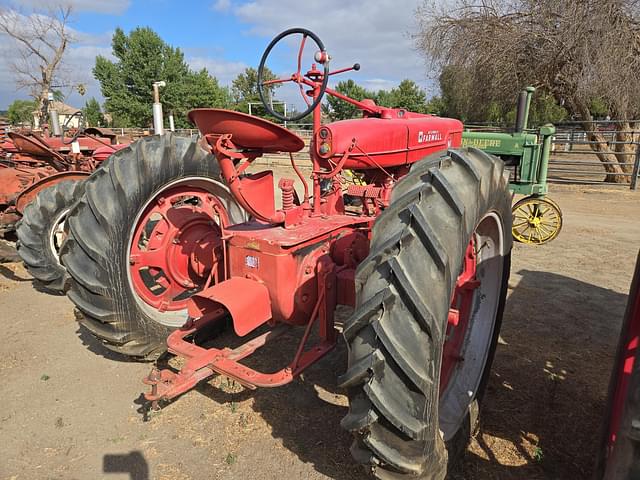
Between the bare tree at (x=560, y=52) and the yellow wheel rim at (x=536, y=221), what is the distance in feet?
23.1

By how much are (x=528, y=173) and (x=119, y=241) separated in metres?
6.67

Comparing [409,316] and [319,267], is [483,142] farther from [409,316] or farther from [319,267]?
[409,316]

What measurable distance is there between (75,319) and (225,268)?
8.05 feet

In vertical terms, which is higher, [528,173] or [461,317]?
[528,173]

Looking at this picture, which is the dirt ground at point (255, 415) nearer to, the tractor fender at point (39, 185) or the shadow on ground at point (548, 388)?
the shadow on ground at point (548, 388)

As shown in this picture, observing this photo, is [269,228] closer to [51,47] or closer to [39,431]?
[39,431]

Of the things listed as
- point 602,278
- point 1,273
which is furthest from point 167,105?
point 602,278

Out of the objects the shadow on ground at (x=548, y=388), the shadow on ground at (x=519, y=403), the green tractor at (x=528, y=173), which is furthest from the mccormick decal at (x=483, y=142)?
the shadow on ground at (x=519, y=403)

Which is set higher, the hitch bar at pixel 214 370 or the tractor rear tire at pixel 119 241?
the tractor rear tire at pixel 119 241

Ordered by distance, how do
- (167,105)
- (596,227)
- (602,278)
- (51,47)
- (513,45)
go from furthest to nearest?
(167,105), (51,47), (513,45), (596,227), (602,278)

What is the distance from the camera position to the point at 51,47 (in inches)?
994

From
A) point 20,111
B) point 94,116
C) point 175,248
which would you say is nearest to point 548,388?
point 175,248

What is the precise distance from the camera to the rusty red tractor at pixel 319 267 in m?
1.51

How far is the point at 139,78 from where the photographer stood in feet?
134
